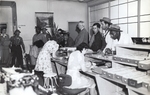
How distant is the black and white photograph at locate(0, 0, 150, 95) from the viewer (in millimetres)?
1438

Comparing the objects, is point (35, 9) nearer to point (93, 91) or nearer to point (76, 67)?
point (76, 67)

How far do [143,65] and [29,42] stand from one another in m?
3.60

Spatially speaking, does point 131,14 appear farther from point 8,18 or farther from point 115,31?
point 8,18

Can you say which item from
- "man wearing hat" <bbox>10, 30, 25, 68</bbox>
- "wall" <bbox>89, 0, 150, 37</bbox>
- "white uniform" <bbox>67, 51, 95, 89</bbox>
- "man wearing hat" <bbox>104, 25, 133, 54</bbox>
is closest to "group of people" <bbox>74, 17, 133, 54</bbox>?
"man wearing hat" <bbox>104, 25, 133, 54</bbox>

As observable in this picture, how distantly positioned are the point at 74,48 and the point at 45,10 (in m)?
1.94

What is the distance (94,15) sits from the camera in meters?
4.80

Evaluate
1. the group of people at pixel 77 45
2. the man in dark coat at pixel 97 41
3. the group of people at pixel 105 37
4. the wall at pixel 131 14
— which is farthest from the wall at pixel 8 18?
the wall at pixel 131 14

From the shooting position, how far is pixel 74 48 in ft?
10.3

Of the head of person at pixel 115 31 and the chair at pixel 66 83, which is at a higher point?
the head of person at pixel 115 31

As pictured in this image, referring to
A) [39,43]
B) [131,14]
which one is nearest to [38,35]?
[39,43]

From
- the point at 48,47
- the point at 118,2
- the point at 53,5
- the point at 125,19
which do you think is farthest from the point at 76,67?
the point at 53,5

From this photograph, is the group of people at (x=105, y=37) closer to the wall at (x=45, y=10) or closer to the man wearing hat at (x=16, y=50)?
the man wearing hat at (x=16, y=50)

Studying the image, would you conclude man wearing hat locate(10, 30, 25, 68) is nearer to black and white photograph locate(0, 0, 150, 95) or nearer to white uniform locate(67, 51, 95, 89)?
black and white photograph locate(0, 0, 150, 95)

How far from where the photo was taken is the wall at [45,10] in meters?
4.23
